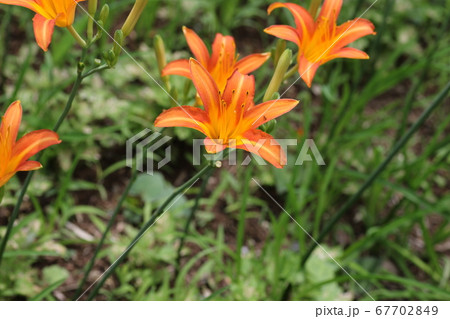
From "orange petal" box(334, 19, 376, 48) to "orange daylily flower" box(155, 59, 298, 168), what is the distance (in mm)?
270

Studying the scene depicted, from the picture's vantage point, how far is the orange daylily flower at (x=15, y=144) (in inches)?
39.1

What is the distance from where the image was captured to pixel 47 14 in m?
1.07

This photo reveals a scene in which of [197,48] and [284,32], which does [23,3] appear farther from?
[284,32]

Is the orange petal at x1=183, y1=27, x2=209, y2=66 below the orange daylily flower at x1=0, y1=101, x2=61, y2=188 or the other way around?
the other way around

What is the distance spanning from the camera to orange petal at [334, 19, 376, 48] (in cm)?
121

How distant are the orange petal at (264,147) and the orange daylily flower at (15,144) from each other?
0.38 metres

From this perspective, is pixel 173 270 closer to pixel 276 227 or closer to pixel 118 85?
pixel 276 227

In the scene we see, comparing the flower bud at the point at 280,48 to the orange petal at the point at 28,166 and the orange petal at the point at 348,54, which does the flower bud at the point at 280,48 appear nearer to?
the orange petal at the point at 348,54

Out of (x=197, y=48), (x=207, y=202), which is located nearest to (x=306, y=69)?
(x=197, y=48)

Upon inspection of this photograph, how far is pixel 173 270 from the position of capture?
6.58ft
